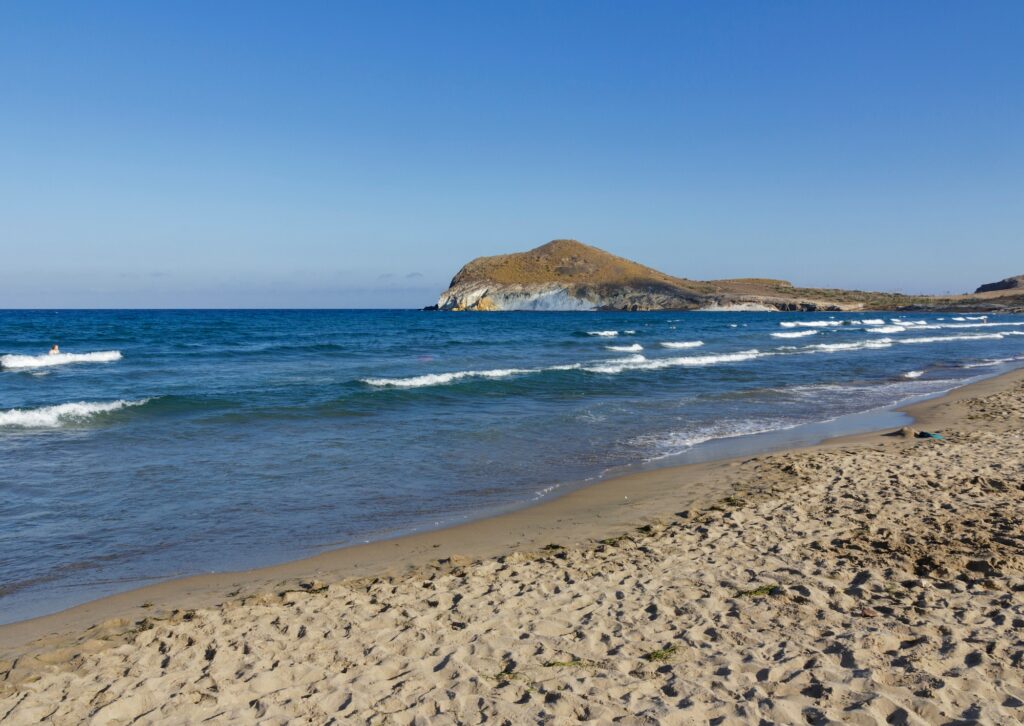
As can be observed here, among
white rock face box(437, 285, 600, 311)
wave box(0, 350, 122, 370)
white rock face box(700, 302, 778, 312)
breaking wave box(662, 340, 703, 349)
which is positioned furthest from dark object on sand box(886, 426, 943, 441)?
white rock face box(437, 285, 600, 311)

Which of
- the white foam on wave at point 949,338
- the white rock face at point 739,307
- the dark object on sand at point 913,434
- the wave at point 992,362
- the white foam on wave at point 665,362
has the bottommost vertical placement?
the wave at point 992,362

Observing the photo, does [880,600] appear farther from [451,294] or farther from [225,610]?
[451,294]

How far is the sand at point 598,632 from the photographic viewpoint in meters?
4.00

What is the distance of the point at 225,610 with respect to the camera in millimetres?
5664

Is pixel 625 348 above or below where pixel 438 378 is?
above

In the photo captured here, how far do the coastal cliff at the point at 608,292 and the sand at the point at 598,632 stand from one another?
11329 centimetres

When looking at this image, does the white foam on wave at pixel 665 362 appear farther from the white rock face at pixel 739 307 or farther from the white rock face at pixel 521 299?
the white rock face at pixel 521 299

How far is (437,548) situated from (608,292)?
121m

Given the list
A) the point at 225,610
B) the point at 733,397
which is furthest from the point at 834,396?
the point at 225,610

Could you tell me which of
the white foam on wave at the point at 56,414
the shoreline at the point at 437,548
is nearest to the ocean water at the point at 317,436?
the white foam on wave at the point at 56,414

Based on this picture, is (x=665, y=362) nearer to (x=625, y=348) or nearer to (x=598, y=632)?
(x=625, y=348)

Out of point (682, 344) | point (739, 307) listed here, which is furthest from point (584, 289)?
point (682, 344)

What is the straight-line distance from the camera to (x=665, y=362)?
1200 inches

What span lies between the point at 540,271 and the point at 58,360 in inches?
4237
